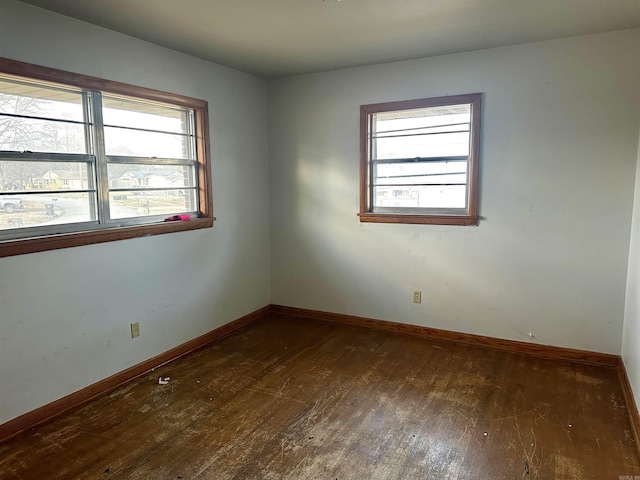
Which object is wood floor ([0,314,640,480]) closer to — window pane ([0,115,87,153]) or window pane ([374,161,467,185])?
window pane ([374,161,467,185])

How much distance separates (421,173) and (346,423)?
230cm

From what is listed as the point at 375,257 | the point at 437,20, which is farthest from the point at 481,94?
the point at 375,257

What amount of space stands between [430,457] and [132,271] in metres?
2.39

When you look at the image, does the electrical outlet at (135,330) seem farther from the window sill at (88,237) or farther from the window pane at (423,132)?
the window pane at (423,132)

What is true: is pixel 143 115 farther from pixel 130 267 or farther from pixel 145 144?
pixel 130 267

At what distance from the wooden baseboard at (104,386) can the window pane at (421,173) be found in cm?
206

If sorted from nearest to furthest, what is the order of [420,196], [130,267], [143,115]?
[130,267], [143,115], [420,196]

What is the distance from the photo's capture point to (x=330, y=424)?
2605 mm

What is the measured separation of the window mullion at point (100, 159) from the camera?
2.92 m

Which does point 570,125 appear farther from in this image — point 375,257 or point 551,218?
point 375,257

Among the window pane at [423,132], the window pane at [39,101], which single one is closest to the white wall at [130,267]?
the window pane at [39,101]

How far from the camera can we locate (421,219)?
389cm

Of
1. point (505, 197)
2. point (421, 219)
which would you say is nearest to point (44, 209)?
point (421, 219)

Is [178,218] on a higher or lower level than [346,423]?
higher
